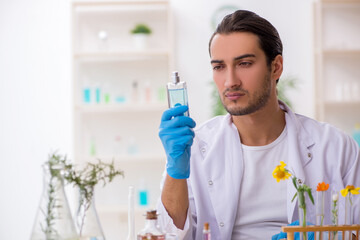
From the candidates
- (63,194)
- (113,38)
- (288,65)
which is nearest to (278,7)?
(288,65)

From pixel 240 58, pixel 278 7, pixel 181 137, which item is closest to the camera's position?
pixel 181 137

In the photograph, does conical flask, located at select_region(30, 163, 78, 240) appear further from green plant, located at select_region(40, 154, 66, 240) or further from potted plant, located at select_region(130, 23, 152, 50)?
potted plant, located at select_region(130, 23, 152, 50)

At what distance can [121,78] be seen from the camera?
429cm

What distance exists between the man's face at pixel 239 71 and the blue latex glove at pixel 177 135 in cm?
32

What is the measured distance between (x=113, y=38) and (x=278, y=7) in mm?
1349

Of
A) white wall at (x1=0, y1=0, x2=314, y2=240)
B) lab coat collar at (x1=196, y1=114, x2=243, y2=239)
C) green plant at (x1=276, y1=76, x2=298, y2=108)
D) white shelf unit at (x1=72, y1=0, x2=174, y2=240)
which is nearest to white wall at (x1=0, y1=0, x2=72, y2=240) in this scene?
white wall at (x1=0, y1=0, x2=314, y2=240)

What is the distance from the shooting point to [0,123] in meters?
4.37

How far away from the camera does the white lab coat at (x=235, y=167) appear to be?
1.71m

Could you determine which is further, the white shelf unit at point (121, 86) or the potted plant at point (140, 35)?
the white shelf unit at point (121, 86)

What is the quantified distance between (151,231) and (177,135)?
1.21 ft

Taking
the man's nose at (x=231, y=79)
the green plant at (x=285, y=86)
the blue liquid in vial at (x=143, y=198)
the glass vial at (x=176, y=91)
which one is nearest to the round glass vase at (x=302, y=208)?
the glass vial at (x=176, y=91)

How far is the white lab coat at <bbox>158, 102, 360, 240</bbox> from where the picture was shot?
171 centimetres

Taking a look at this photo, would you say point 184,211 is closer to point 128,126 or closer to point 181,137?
point 181,137

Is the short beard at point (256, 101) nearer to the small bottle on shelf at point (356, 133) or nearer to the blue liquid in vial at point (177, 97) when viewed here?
the blue liquid in vial at point (177, 97)
